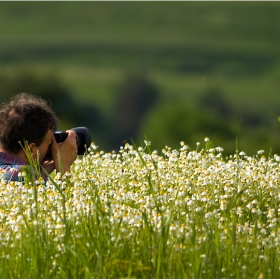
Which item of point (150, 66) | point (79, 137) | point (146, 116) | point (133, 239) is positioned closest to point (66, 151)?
point (79, 137)

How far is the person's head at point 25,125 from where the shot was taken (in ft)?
21.1

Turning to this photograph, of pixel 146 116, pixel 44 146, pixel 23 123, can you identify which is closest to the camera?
pixel 23 123

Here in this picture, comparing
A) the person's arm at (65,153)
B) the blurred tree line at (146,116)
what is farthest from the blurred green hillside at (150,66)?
the person's arm at (65,153)

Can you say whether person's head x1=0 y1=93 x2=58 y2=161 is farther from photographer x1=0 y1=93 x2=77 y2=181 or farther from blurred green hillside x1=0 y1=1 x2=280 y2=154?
blurred green hillside x1=0 y1=1 x2=280 y2=154

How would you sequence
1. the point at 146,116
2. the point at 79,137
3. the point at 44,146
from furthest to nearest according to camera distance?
the point at 146,116
the point at 79,137
the point at 44,146

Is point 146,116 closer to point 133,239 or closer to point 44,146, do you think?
point 44,146

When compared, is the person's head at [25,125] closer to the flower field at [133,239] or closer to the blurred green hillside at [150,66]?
the flower field at [133,239]

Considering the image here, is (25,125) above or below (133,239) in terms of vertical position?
above

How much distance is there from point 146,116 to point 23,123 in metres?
103

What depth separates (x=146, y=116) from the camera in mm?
108938

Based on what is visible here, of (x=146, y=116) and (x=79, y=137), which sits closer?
(x=79, y=137)

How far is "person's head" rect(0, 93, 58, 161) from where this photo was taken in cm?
645

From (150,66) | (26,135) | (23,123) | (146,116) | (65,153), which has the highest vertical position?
(150,66)

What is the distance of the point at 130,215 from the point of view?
4668 millimetres
